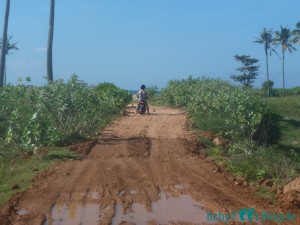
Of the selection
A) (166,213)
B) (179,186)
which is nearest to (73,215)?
(166,213)

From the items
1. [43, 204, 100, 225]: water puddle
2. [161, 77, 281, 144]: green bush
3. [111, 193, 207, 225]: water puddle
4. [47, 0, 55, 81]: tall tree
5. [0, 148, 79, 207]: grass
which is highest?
[47, 0, 55, 81]: tall tree

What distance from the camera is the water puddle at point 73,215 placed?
6.34 metres

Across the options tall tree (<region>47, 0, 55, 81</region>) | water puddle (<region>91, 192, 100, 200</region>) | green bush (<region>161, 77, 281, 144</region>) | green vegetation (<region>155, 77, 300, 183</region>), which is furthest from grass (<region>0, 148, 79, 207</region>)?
tall tree (<region>47, 0, 55, 81</region>)

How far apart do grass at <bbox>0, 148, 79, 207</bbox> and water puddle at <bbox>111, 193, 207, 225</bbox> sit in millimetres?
2019

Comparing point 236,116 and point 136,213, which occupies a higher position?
point 236,116

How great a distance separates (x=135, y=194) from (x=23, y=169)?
3.30m

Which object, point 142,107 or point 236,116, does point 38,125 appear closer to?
point 236,116

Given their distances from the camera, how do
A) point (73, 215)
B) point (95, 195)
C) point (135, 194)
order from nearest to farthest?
1. point (73, 215)
2. point (95, 195)
3. point (135, 194)

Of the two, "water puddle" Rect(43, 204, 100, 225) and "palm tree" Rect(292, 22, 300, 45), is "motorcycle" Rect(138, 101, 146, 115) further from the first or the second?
"palm tree" Rect(292, 22, 300, 45)

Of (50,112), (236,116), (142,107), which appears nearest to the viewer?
(50,112)

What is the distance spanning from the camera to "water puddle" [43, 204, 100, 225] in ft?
20.8

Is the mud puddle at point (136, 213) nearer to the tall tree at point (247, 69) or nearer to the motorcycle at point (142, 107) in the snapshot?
the motorcycle at point (142, 107)

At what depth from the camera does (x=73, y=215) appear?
661cm

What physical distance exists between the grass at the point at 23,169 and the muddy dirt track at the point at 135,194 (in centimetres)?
27
